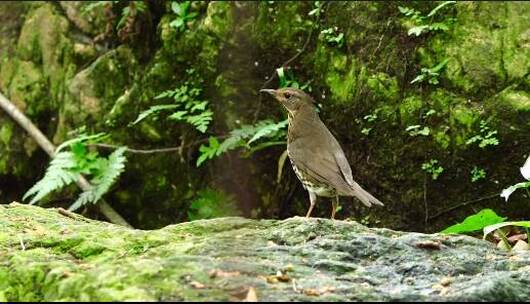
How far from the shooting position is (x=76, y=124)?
7.01m

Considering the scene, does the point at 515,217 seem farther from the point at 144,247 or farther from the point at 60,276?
the point at 60,276

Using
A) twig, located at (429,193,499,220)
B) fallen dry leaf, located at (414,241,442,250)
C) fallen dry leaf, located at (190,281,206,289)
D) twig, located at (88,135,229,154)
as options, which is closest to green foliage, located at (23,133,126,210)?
twig, located at (88,135,229,154)

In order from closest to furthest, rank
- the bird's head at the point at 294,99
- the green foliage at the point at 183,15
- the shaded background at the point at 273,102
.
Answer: the bird's head at the point at 294,99, the shaded background at the point at 273,102, the green foliage at the point at 183,15

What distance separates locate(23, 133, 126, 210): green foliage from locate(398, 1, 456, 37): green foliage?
2.72 metres

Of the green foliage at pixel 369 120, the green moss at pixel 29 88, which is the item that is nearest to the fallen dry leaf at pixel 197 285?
the green foliage at pixel 369 120

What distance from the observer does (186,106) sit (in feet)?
20.0

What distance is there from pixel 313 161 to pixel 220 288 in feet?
7.79

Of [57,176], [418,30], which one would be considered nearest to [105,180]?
[57,176]

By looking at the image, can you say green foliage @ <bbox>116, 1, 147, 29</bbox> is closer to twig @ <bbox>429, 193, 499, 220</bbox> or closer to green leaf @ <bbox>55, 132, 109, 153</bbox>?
green leaf @ <bbox>55, 132, 109, 153</bbox>

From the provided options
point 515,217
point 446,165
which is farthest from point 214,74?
point 515,217

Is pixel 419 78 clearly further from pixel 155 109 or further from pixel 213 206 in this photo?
pixel 155 109

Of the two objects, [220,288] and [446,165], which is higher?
[220,288]

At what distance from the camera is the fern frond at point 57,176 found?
19.7 ft

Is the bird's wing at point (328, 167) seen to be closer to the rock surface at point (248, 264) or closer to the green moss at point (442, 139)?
the rock surface at point (248, 264)
